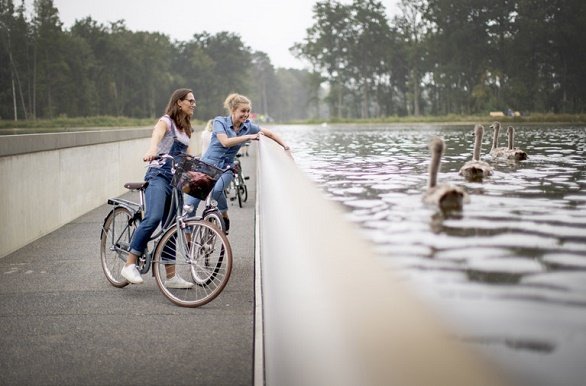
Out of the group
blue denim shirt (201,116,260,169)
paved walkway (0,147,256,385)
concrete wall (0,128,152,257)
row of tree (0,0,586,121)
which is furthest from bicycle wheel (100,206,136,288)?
row of tree (0,0,586,121)

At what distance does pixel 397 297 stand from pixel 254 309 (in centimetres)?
548

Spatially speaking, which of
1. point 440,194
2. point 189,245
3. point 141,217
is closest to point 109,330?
point 189,245

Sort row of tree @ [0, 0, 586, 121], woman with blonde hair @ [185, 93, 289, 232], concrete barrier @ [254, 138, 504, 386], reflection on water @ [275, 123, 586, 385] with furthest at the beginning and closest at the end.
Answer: row of tree @ [0, 0, 586, 121], woman with blonde hair @ [185, 93, 289, 232], reflection on water @ [275, 123, 586, 385], concrete barrier @ [254, 138, 504, 386]

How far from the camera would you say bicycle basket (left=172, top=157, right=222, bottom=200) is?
6.40 meters

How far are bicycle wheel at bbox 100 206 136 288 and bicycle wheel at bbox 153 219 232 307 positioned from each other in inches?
24.4

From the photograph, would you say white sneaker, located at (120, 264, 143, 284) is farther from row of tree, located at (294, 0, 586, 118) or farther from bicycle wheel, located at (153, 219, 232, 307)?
row of tree, located at (294, 0, 586, 118)

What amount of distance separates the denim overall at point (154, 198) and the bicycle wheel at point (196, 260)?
0.23 metres

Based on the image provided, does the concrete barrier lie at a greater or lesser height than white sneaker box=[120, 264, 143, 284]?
greater

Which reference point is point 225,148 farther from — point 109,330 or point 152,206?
point 109,330

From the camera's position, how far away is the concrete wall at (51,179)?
8.82 meters

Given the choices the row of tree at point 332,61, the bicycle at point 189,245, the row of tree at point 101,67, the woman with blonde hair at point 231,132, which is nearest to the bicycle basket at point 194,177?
the bicycle at point 189,245

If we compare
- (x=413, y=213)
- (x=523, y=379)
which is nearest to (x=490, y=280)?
(x=523, y=379)

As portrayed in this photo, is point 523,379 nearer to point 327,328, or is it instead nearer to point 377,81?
point 327,328

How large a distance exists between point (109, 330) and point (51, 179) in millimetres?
5588
